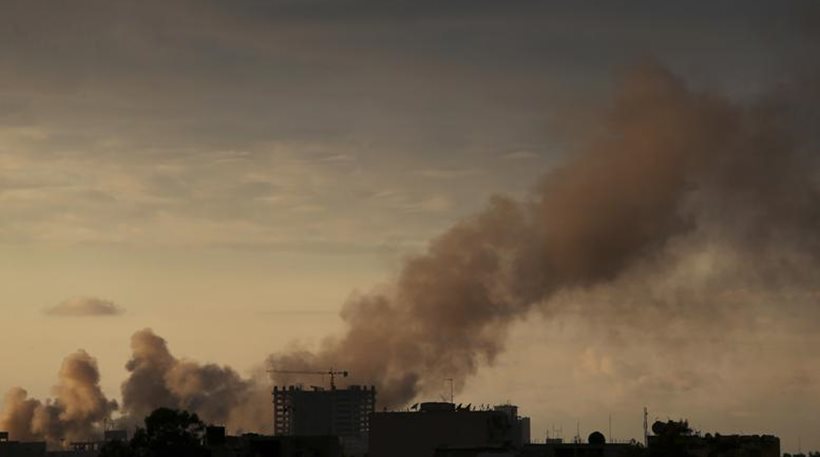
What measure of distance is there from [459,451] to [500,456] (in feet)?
38.2

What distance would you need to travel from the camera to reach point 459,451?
198750 mm

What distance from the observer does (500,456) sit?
188 m
